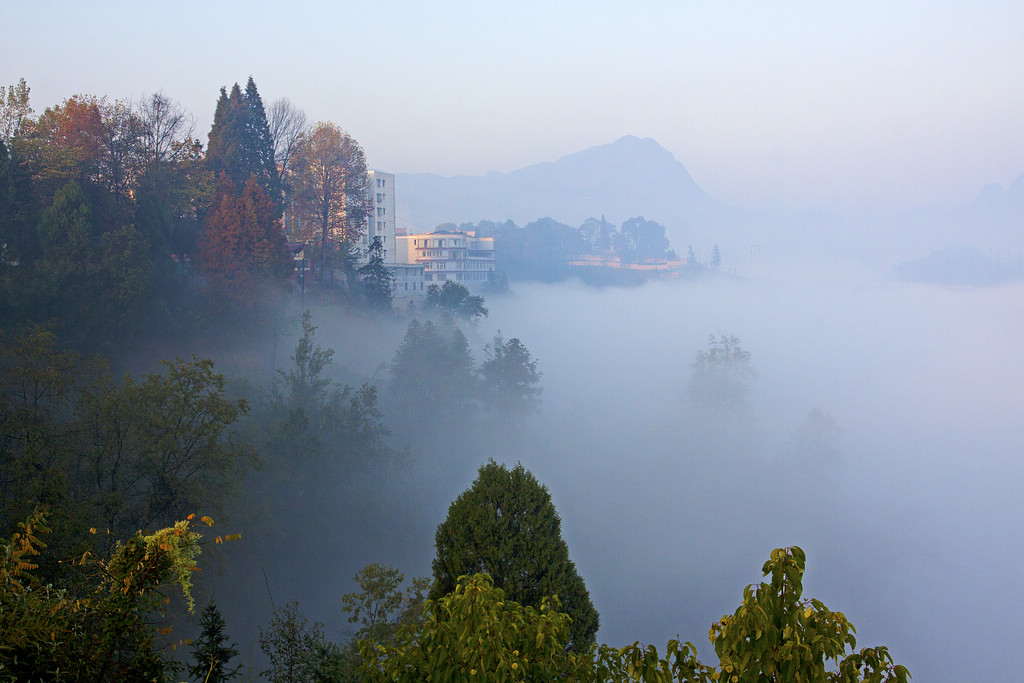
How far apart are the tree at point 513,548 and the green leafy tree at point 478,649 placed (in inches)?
193

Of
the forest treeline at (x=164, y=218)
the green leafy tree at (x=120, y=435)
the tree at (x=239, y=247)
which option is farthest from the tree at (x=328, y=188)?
the green leafy tree at (x=120, y=435)

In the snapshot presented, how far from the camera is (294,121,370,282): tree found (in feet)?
145

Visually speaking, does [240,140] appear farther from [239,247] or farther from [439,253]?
A: [439,253]

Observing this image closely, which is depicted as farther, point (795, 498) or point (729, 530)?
point (795, 498)

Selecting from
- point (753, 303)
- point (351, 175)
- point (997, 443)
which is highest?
point (351, 175)

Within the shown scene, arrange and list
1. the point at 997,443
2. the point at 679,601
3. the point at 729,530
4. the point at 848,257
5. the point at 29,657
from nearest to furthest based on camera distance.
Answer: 1. the point at 29,657
2. the point at 679,601
3. the point at 729,530
4. the point at 997,443
5. the point at 848,257

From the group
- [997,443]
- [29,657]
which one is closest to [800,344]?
[997,443]

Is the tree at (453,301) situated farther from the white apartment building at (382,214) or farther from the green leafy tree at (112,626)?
the green leafy tree at (112,626)

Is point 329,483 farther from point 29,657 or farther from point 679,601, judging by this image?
point 29,657

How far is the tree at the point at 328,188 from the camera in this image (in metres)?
44.1

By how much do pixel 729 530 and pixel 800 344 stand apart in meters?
78.6

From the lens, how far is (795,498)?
2306 inches

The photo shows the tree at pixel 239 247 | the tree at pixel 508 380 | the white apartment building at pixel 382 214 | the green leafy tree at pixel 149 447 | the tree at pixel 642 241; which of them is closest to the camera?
the green leafy tree at pixel 149 447

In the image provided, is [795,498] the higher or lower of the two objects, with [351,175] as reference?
lower
